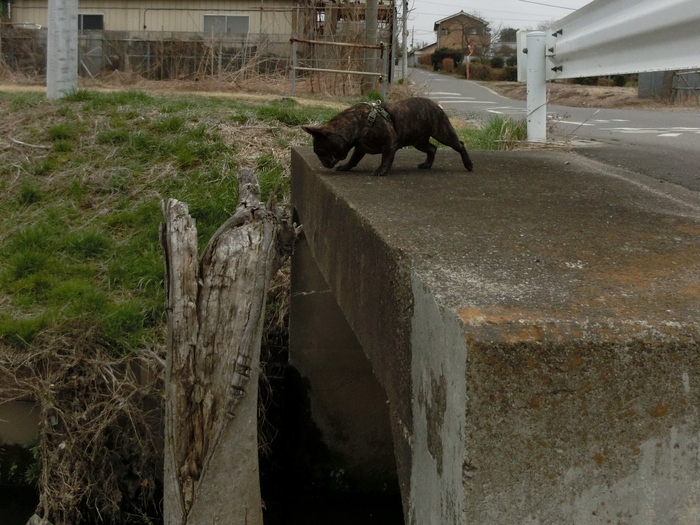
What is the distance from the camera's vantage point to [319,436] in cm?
625

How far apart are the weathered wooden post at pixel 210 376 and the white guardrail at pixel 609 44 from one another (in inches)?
86.6

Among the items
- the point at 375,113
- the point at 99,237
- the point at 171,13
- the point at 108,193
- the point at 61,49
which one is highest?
the point at 171,13

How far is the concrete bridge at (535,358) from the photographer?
126cm

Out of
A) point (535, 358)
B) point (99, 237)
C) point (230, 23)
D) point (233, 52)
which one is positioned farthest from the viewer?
point (230, 23)

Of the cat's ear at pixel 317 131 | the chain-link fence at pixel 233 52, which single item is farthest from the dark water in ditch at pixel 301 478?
the chain-link fence at pixel 233 52

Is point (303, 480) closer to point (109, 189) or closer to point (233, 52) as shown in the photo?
point (109, 189)

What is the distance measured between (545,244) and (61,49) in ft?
28.9

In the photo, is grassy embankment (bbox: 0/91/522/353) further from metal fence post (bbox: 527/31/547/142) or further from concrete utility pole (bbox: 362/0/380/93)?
concrete utility pole (bbox: 362/0/380/93)

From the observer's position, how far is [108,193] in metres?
6.82

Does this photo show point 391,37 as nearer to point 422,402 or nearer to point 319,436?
point 319,436

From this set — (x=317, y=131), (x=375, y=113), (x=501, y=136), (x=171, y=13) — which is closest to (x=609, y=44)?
(x=375, y=113)

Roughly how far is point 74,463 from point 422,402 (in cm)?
386

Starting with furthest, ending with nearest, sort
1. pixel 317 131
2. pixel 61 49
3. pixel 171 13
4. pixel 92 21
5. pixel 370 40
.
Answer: pixel 92 21 < pixel 171 13 < pixel 370 40 < pixel 61 49 < pixel 317 131

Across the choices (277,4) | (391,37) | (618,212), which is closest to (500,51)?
(277,4)
